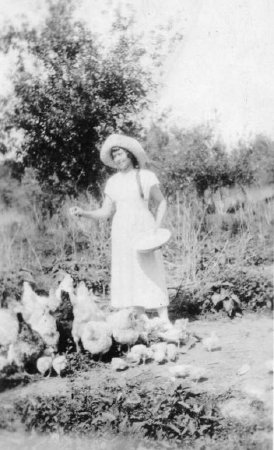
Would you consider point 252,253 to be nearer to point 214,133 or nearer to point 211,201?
point 211,201

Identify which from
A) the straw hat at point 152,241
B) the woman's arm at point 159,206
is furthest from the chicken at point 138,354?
the woman's arm at point 159,206

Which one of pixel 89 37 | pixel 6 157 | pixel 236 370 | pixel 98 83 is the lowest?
pixel 236 370

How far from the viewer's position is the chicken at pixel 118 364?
259 cm

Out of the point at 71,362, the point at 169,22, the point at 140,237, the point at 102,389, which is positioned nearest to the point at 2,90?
the point at 169,22

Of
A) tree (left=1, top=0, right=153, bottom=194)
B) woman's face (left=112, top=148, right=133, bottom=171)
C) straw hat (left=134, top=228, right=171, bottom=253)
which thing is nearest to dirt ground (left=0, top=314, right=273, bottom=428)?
straw hat (left=134, top=228, right=171, bottom=253)

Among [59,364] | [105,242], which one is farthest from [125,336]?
[105,242]

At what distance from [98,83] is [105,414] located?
12.1ft

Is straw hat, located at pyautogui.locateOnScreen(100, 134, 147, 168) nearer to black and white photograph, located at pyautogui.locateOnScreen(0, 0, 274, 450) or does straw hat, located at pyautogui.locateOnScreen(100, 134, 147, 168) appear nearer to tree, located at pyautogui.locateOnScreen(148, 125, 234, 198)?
black and white photograph, located at pyautogui.locateOnScreen(0, 0, 274, 450)

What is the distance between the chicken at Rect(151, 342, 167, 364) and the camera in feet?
→ 8.73

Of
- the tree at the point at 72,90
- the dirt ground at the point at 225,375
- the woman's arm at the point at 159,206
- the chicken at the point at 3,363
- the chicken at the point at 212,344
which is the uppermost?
the tree at the point at 72,90

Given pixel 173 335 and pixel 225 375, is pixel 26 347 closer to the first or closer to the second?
pixel 173 335

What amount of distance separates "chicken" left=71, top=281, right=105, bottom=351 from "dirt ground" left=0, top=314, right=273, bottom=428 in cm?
24

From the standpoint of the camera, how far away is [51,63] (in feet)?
16.3

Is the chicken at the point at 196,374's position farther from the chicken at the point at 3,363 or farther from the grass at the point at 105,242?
the grass at the point at 105,242
